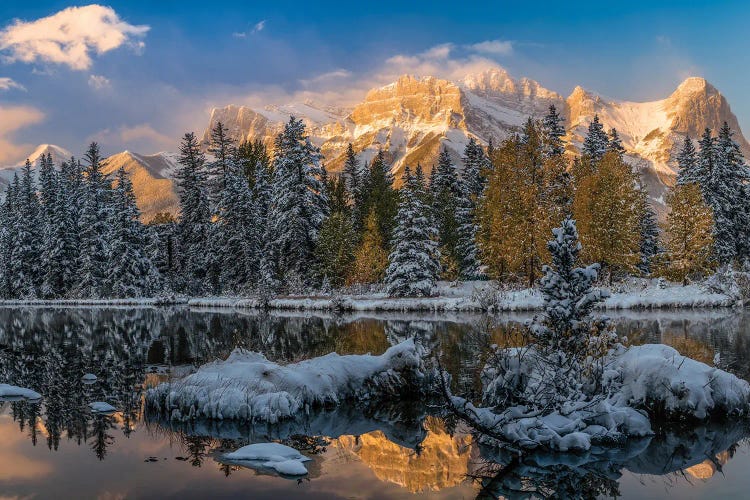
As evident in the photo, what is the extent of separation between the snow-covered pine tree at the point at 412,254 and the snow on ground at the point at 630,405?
30.1 metres

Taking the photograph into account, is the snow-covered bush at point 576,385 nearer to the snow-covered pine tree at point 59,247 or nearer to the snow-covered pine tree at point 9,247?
the snow-covered pine tree at point 59,247

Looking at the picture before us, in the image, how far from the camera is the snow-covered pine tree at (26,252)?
2805 inches

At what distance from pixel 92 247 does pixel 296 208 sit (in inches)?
1028

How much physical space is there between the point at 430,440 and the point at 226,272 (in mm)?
48321

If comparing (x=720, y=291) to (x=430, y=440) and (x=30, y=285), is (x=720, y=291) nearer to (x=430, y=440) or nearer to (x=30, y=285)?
(x=430, y=440)

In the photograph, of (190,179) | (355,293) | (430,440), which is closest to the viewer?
(430,440)

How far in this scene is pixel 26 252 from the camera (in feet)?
235

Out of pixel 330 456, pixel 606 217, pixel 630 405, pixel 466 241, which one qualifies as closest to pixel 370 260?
pixel 466 241

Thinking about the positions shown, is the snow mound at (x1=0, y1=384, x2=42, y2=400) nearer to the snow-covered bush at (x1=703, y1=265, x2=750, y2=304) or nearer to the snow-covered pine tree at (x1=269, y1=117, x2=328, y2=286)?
the snow-covered pine tree at (x1=269, y1=117, x2=328, y2=286)

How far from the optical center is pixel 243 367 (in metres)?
13.1

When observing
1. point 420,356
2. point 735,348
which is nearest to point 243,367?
point 420,356

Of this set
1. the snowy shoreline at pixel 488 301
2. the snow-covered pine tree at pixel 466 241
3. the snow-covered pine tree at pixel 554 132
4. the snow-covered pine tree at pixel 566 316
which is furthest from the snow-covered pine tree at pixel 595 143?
the snow-covered pine tree at pixel 566 316

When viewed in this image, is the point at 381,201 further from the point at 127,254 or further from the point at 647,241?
the point at 127,254

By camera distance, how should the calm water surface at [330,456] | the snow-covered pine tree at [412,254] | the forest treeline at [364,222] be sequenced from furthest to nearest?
the snow-covered pine tree at [412,254], the forest treeline at [364,222], the calm water surface at [330,456]
